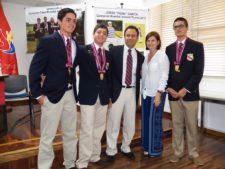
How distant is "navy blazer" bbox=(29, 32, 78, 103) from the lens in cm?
201

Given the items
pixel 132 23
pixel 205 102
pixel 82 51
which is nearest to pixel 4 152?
pixel 82 51

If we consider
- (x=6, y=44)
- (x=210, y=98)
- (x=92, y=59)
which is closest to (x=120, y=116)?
(x=92, y=59)

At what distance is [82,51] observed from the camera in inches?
90.8

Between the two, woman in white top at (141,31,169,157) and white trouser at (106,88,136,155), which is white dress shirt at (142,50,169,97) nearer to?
woman in white top at (141,31,169,157)

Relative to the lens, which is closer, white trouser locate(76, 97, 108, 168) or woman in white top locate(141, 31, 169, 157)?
white trouser locate(76, 97, 108, 168)

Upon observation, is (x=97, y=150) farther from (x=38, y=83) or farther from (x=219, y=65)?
(x=219, y=65)

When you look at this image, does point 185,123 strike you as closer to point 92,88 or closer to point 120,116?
point 120,116

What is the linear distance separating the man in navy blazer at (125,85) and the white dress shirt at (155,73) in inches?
3.8

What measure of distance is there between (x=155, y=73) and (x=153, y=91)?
0.22 m

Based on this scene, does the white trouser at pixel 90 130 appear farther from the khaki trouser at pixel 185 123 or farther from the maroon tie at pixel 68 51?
the khaki trouser at pixel 185 123

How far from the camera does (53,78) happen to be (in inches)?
81.4

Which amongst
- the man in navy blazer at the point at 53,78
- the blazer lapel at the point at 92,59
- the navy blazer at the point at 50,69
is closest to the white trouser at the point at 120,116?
the blazer lapel at the point at 92,59

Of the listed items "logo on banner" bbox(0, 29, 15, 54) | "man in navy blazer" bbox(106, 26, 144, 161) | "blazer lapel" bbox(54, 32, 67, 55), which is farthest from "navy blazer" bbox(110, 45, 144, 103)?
"logo on banner" bbox(0, 29, 15, 54)

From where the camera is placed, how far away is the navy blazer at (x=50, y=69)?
2.01 meters
